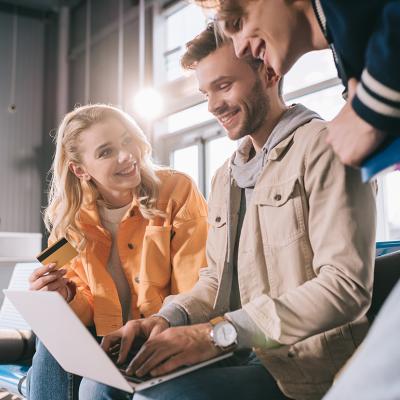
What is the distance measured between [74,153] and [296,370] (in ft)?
4.31

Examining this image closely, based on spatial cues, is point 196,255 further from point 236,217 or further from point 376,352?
point 376,352

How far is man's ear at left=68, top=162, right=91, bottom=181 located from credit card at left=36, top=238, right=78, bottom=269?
553 mm

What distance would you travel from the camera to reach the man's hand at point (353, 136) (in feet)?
2.17

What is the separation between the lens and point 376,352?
0.50 metres

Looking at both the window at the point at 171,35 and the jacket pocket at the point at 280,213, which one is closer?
the jacket pocket at the point at 280,213

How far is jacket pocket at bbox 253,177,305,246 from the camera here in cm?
113

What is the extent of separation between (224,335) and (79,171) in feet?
4.05

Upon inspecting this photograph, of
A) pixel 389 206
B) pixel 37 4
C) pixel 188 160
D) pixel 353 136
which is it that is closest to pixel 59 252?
pixel 353 136

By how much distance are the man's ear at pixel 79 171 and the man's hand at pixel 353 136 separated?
4.81 feet

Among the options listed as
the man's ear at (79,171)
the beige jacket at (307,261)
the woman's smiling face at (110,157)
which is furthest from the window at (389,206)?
the beige jacket at (307,261)

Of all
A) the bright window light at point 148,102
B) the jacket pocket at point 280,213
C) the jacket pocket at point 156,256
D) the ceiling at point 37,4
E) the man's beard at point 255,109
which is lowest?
the jacket pocket at point 156,256

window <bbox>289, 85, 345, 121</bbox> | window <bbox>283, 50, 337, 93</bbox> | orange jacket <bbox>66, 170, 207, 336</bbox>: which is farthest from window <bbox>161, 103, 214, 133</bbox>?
orange jacket <bbox>66, 170, 207, 336</bbox>

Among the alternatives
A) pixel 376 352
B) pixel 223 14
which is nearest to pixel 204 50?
pixel 223 14

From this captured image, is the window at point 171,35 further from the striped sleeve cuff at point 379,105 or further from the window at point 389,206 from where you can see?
the striped sleeve cuff at point 379,105
